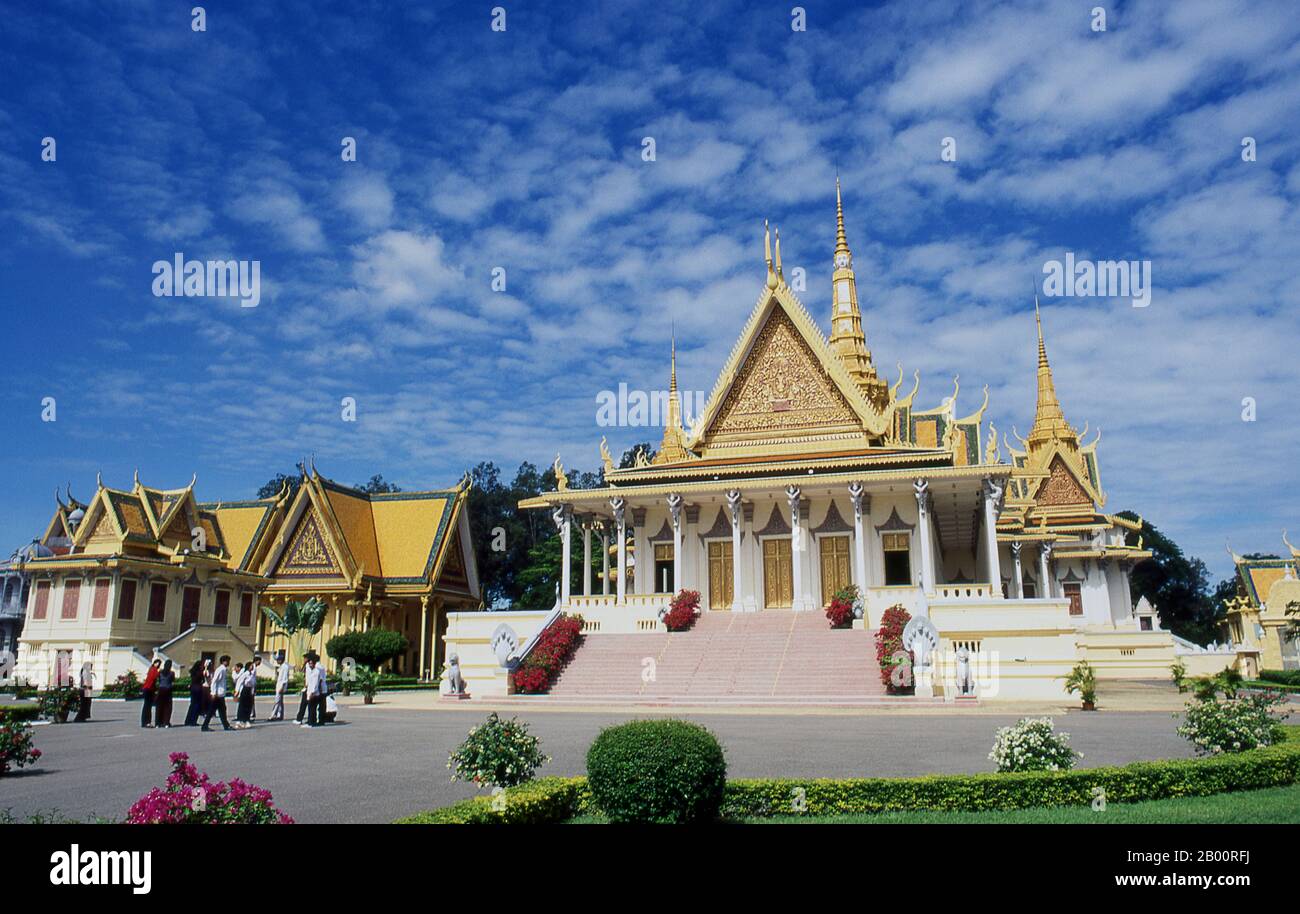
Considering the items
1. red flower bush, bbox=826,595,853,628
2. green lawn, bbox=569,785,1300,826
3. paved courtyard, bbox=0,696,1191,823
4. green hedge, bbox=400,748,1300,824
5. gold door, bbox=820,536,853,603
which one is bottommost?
paved courtyard, bbox=0,696,1191,823

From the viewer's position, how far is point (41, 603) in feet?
98.0

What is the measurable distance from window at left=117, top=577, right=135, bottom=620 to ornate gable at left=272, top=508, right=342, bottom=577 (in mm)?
9071

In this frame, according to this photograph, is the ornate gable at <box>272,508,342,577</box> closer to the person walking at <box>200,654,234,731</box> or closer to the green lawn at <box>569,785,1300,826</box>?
the person walking at <box>200,654,234,731</box>

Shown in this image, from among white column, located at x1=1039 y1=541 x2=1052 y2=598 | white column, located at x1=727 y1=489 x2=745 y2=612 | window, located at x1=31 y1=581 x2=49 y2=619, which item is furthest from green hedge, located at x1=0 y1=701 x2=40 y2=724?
white column, located at x1=1039 y1=541 x2=1052 y2=598

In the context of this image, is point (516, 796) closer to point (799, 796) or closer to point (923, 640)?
point (799, 796)

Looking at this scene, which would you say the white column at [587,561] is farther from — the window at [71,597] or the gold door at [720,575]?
the window at [71,597]

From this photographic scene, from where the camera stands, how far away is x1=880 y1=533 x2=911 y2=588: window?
28.3m

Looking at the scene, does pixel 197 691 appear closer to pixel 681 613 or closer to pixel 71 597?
pixel 681 613

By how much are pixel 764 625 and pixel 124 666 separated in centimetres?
1998

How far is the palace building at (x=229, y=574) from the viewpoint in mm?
29156

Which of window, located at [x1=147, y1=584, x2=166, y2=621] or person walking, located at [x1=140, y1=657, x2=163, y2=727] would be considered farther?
window, located at [x1=147, y1=584, x2=166, y2=621]

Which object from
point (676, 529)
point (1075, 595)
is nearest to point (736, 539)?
point (676, 529)

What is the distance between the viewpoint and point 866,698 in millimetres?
18141
